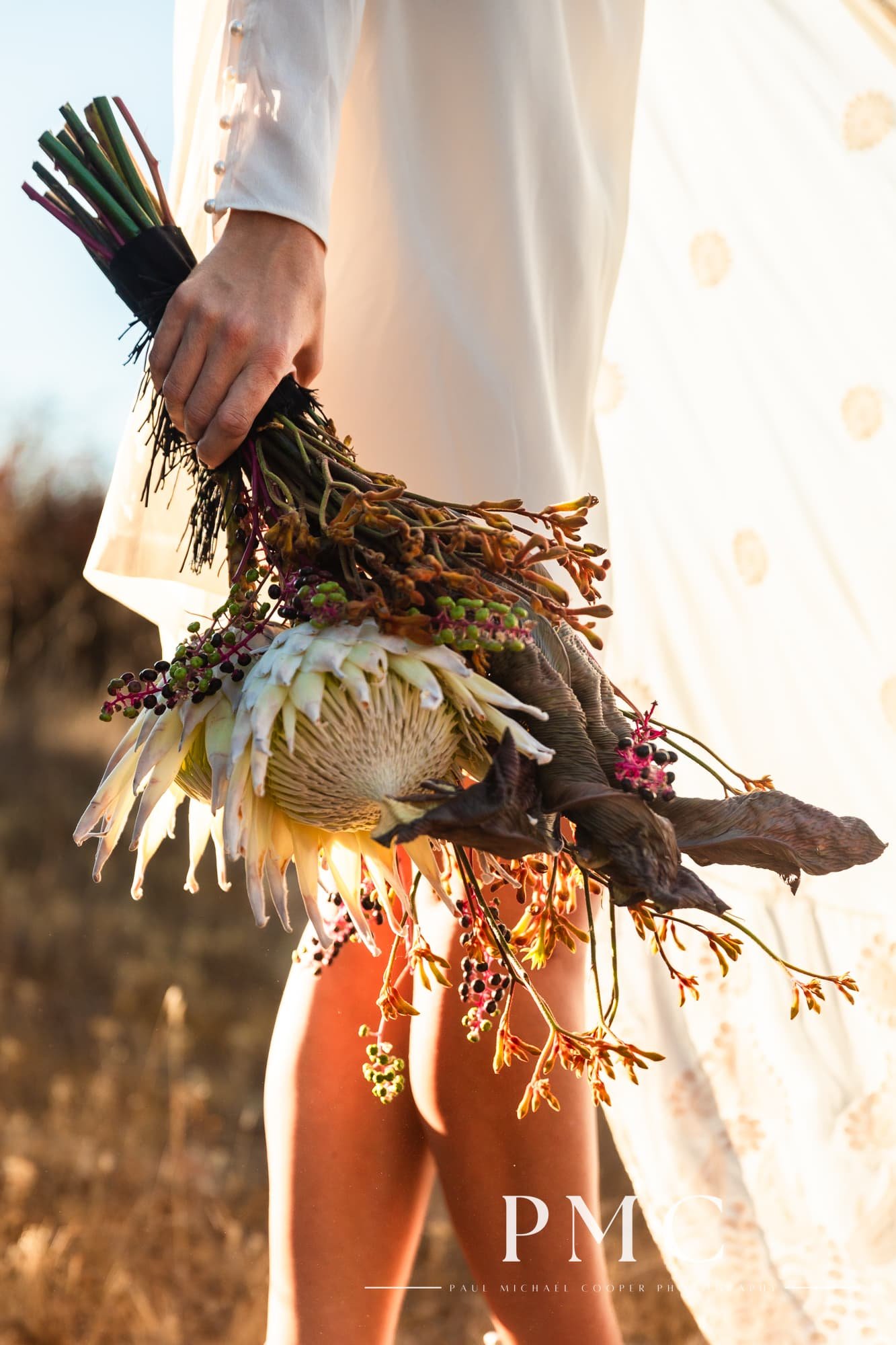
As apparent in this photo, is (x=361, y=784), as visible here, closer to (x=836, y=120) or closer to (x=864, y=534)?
(x=864, y=534)

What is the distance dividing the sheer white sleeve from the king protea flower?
30 centimetres

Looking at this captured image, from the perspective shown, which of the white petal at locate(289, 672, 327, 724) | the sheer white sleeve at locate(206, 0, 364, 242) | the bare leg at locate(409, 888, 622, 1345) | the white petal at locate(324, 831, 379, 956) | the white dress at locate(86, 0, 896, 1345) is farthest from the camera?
the white dress at locate(86, 0, 896, 1345)

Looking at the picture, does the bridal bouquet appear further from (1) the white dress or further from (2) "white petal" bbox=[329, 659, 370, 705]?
(1) the white dress

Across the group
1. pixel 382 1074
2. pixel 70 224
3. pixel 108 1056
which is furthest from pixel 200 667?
pixel 108 1056

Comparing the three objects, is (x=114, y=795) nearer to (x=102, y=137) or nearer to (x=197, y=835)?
(x=197, y=835)

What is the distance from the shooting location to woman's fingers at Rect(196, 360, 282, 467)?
0.67 m

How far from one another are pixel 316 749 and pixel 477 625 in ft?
0.31

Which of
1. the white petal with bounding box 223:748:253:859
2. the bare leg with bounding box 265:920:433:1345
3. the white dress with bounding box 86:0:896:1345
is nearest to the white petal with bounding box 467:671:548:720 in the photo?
the white petal with bounding box 223:748:253:859

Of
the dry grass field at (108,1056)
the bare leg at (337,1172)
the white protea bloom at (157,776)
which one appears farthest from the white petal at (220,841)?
the dry grass field at (108,1056)


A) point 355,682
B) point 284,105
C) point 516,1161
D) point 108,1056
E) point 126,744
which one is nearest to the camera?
point 355,682

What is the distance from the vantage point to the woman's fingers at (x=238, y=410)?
26.2 inches

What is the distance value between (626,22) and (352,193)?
25cm

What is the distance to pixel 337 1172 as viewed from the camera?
88 cm

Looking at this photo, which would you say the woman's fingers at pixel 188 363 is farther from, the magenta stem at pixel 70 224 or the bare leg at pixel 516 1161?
the bare leg at pixel 516 1161
